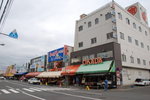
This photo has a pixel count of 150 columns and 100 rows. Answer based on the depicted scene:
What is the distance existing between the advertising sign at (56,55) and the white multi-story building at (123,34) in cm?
469

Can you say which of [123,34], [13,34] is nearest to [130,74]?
[123,34]

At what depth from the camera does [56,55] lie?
38500 mm

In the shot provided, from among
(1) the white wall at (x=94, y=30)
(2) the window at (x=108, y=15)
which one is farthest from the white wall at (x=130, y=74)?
(2) the window at (x=108, y=15)

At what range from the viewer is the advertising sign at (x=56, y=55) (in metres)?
36.5

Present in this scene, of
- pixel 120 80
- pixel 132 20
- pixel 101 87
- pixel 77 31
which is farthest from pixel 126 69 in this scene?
pixel 77 31

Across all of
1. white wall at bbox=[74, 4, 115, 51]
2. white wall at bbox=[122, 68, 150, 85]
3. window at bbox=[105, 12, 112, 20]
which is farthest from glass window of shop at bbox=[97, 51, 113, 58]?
window at bbox=[105, 12, 112, 20]

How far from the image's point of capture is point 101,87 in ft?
76.6

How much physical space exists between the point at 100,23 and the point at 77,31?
7559mm

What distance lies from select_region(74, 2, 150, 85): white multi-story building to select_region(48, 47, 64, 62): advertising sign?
15.4 ft

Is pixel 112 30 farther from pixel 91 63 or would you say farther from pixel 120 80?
pixel 120 80

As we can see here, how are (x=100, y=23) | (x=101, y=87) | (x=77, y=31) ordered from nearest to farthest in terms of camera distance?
1. (x=101, y=87)
2. (x=100, y=23)
3. (x=77, y=31)

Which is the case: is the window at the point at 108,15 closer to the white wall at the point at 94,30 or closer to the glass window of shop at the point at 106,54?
the white wall at the point at 94,30

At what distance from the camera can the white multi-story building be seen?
88.2 feet

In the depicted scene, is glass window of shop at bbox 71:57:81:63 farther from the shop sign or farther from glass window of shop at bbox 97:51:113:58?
glass window of shop at bbox 97:51:113:58
